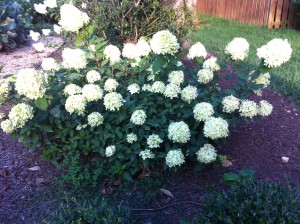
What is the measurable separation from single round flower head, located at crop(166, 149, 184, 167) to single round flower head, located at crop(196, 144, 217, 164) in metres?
0.17

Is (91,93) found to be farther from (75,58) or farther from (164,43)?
(164,43)

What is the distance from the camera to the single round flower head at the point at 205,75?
11.1 feet

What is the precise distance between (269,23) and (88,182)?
31.0 feet

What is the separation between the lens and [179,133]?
2969 mm

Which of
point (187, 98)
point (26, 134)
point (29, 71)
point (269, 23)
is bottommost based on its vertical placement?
point (269, 23)

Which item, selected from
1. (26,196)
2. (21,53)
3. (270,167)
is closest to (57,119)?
(26,196)

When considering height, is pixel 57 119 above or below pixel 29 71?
below

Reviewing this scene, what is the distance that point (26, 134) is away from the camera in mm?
3354

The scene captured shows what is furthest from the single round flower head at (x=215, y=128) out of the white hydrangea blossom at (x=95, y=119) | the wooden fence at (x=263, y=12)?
the wooden fence at (x=263, y=12)

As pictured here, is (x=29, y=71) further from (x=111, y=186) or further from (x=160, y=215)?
(x=160, y=215)

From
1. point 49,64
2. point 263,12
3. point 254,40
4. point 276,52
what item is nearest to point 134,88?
point 49,64

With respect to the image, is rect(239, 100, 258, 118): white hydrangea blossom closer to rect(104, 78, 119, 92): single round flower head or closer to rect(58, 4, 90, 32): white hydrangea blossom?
rect(104, 78, 119, 92): single round flower head

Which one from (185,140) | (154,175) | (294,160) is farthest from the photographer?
(294,160)

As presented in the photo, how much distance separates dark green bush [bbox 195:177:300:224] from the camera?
204 centimetres
